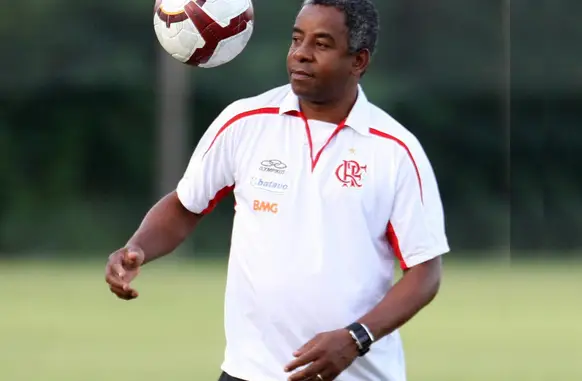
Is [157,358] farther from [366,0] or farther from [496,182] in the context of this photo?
[496,182]

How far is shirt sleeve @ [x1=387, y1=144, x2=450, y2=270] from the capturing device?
455 centimetres

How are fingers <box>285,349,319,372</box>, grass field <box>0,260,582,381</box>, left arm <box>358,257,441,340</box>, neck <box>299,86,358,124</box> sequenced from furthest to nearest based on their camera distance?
grass field <box>0,260,582,381</box> < neck <box>299,86,358,124</box> < left arm <box>358,257,441,340</box> < fingers <box>285,349,319,372</box>

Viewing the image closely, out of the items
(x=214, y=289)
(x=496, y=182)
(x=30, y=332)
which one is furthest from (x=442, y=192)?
(x=30, y=332)

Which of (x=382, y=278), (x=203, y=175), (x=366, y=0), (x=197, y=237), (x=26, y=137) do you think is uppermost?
(x=366, y=0)

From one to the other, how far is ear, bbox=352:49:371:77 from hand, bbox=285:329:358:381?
0.94 meters

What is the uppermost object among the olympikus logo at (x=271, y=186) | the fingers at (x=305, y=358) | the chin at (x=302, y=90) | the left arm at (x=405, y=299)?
the chin at (x=302, y=90)

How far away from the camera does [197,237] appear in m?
18.2

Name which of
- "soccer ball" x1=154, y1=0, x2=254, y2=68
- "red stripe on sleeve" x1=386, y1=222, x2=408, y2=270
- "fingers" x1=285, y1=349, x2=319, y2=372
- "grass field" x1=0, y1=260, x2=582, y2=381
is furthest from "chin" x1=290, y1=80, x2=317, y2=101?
"grass field" x1=0, y1=260, x2=582, y2=381

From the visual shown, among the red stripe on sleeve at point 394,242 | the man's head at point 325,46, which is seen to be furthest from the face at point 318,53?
the red stripe on sleeve at point 394,242

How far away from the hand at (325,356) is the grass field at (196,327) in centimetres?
491

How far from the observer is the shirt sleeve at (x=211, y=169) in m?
4.69

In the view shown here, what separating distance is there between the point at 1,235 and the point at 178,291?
16.8 feet

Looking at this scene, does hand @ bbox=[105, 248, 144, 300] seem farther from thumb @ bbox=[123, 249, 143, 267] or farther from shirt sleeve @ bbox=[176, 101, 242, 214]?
shirt sleeve @ bbox=[176, 101, 242, 214]

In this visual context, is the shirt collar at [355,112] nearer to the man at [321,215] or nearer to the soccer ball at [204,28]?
the man at [321,215]
